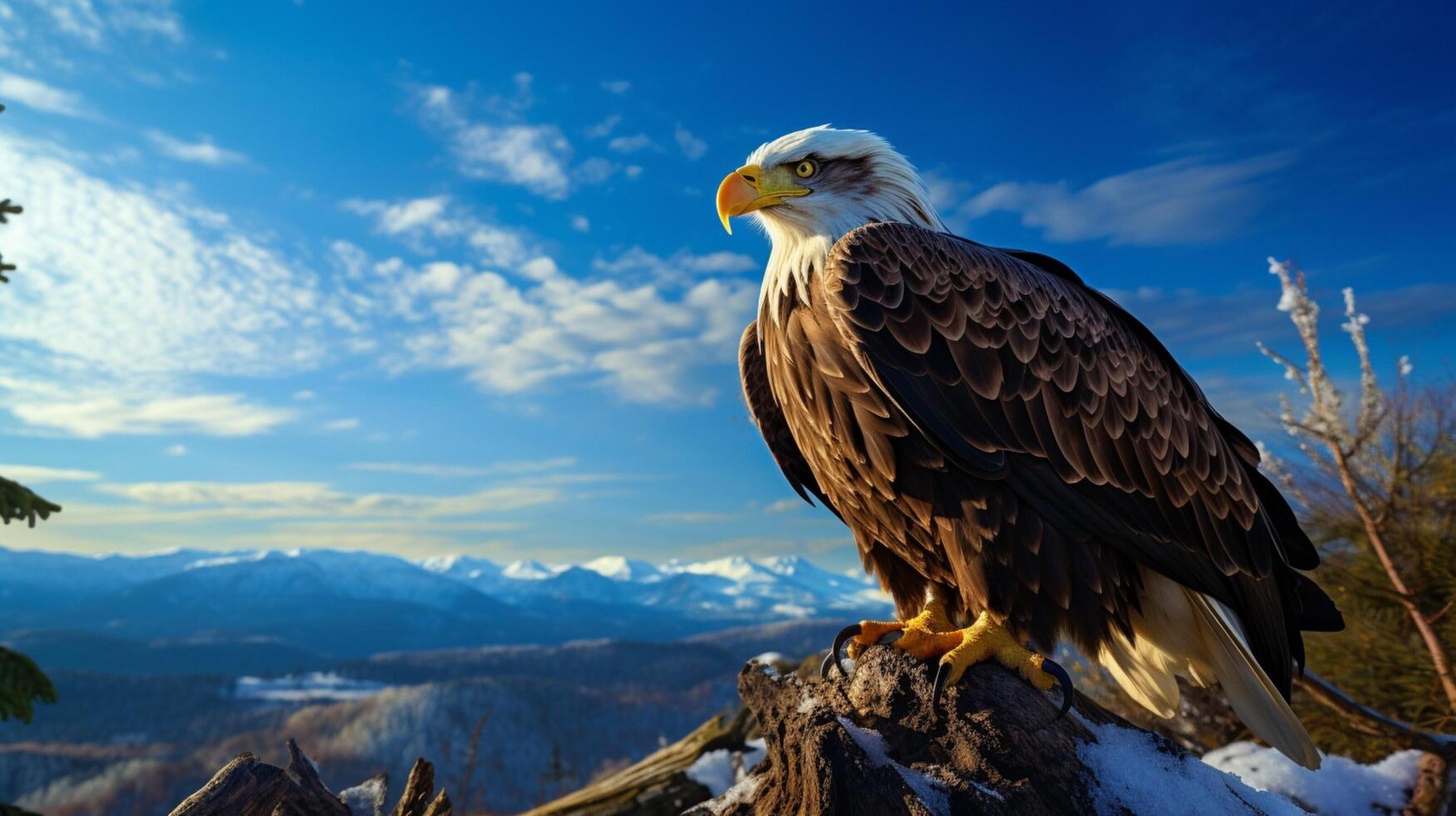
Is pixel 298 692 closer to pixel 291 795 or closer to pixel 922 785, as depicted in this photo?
pixel 291 795

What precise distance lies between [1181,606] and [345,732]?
15513 centimetres

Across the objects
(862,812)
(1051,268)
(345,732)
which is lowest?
(345,732)

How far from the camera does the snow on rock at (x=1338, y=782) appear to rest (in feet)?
17.7

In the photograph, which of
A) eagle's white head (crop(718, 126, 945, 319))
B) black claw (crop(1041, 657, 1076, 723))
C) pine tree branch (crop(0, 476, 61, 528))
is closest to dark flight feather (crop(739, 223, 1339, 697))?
black claw (crop(1041, 657, 1076, 723))

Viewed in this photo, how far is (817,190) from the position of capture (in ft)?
16.1

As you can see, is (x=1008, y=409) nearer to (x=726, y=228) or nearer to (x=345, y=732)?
(x=726, y=228)

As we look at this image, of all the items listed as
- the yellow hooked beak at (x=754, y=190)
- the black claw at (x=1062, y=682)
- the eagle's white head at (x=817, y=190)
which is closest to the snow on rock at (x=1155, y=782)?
the black claw at (x=1062, y=682)

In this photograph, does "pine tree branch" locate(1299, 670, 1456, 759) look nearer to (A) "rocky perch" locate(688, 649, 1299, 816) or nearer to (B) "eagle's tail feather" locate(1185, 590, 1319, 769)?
(B) "eagle's tail feather" locate(1185, 590, 1319, 769)

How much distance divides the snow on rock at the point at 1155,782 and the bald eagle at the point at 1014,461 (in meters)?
0.35

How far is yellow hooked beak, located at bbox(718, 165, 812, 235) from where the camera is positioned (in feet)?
16.1

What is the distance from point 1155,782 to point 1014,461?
142 cm

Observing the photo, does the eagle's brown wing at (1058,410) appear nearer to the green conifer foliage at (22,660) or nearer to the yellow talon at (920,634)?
the yellow talon at (920,634)

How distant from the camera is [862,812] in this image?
9.88 ft

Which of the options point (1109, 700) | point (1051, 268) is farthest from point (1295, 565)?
point (1109, 700)
